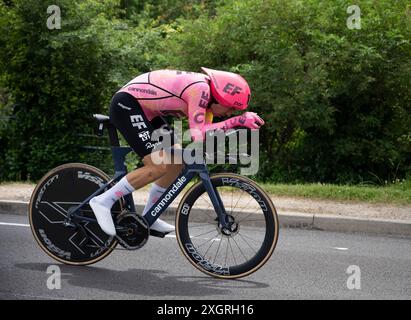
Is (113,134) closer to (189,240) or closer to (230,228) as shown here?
(189,240)

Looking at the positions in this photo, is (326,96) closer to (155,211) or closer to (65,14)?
(65,14)

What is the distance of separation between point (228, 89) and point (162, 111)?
581 millimetres

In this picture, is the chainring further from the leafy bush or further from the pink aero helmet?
the leafy bush

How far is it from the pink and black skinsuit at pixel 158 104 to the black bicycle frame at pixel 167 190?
0.23m

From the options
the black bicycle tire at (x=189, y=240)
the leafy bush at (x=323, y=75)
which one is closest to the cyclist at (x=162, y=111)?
the black bicycle tire at (x=189, y=240)

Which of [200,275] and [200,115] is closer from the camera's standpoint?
[200,115]

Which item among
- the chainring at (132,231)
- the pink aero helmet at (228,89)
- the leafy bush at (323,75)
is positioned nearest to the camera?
the pink aero helmet at (228,89)

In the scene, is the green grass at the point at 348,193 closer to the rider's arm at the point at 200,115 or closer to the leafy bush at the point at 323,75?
the leafy bush at the point at 323,75

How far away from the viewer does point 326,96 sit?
1289 centimetres

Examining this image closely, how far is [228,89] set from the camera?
5812 mm

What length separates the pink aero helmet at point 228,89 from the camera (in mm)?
5809

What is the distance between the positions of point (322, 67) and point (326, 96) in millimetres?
501

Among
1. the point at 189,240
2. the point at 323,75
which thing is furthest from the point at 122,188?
the point at 323,75

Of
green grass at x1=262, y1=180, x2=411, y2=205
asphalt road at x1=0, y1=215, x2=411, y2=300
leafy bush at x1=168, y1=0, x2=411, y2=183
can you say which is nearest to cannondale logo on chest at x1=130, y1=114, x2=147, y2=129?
asphalt road at x1=0, y1=215, x2=411, y2=300
